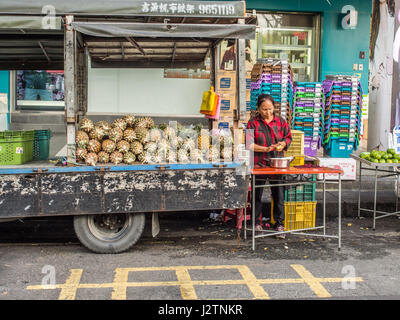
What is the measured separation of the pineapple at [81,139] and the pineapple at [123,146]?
0.40 m

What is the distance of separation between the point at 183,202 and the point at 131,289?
1463mm

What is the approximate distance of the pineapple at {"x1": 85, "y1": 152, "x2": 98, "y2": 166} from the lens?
5.80m

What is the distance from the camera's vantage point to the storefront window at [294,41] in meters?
11.3

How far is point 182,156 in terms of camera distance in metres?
6.04

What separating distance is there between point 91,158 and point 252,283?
2461 mm

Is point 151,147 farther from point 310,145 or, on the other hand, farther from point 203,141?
point 310,145

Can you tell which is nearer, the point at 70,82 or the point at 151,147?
the point at 70,82

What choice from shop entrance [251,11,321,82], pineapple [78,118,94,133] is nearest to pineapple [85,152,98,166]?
pineapple [78,118,94,133]

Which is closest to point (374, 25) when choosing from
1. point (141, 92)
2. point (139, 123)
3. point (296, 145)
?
point (296, 145)

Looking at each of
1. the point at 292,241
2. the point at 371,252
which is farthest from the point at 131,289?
the point at 371,252

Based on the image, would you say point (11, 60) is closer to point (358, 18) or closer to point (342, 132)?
point (342, 132)

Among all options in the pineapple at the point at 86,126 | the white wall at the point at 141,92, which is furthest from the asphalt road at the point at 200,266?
the white wall at the point at 141,92

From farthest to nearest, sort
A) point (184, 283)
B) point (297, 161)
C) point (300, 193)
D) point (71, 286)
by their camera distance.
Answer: point (297, 161) → point (300, 193) → point (184, 283) → point (71, 286)

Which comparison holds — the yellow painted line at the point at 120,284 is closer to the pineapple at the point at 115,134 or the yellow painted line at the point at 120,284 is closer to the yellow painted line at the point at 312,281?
the pineapple at the point at 115,134
